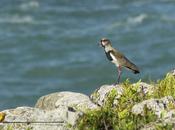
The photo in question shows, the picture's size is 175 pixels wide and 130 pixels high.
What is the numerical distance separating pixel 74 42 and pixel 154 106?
3019 cm

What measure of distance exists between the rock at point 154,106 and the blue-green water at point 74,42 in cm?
2085

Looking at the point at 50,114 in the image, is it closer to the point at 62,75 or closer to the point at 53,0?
the point at 62,75

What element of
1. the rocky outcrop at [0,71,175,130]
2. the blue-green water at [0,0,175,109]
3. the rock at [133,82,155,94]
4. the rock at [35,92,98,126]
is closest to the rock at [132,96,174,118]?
the rocky outcrop at [0,71,175,130]

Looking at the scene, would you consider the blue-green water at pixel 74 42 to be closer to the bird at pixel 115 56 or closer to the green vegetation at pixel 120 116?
the bird at pixel 115 56

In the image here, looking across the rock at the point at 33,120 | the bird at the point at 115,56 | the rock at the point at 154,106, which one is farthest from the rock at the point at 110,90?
the rock at the point at 33,120

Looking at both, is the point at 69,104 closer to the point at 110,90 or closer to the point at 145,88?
the point at 110,90

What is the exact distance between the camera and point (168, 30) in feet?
123

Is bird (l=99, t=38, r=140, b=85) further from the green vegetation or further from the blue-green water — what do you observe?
the blue-green water

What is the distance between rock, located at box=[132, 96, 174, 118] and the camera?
6598 millimetres

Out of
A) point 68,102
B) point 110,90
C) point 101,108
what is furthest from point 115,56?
point 101,108

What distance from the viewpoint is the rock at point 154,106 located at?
660cm

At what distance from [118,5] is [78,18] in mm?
2718

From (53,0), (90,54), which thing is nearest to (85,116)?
(90,54)

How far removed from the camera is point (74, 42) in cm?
3678
